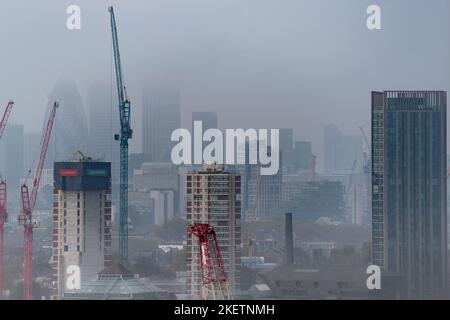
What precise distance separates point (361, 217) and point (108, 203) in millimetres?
2279

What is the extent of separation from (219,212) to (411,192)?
2.88 m

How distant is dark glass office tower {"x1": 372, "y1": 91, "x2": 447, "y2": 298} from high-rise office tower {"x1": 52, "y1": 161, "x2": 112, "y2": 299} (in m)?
2.42

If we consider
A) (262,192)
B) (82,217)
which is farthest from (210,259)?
(82,217)

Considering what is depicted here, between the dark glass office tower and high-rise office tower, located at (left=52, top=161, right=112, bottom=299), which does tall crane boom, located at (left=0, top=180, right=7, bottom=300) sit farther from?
the dark glass office tower

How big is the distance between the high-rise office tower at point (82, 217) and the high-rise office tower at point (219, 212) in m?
0.71

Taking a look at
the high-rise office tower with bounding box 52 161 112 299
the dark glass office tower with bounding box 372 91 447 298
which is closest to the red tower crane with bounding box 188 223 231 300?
the high-rise office tower with bounding box 52 161 112 299

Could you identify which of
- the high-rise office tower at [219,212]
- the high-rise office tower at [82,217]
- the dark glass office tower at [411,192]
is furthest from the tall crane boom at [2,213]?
the dark glass office tower at [411,192]

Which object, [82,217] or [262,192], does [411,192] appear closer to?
[262,192]

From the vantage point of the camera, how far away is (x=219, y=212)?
36.0 feet

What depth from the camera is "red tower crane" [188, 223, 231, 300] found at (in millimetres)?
10454

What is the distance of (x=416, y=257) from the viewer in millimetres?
12688
